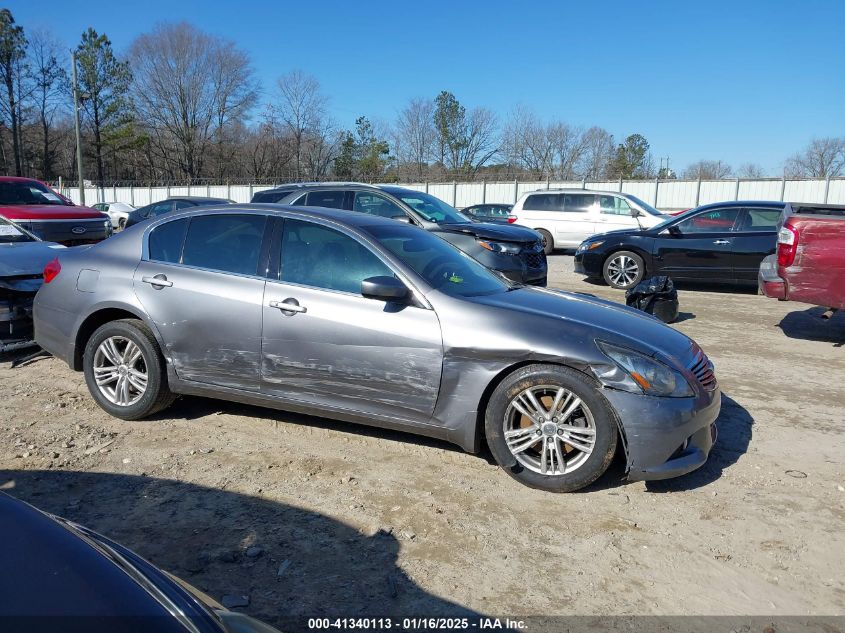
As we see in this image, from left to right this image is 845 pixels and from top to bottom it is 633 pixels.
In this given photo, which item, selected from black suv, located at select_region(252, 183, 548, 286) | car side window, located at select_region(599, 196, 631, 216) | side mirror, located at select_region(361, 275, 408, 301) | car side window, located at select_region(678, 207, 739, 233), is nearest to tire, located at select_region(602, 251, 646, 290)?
car side window, located at select_region(678, 207, 739, 233)

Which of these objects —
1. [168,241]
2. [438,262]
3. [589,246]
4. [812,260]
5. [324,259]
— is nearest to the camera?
[324,259]

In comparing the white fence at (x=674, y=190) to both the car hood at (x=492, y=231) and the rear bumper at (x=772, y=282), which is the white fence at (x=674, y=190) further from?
the rear bumper at (x=772, y=282)

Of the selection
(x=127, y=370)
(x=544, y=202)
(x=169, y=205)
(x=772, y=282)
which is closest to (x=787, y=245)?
(x=772, y=282)

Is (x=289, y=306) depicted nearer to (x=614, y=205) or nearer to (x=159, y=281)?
(x=159, y=281)

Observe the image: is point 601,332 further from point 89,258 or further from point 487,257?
point 487,257

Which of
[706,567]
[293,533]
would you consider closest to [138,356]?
[293,533]

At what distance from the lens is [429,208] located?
31.8ft

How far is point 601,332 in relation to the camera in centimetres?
379

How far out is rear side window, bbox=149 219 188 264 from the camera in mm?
4766

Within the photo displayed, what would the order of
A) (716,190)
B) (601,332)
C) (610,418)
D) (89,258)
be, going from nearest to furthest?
(610,418) → (601,332) → (89,258) → (716,190)

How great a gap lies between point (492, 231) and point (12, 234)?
236 inches

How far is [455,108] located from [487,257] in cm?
5319

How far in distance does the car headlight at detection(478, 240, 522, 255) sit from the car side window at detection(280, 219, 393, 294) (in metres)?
4.61

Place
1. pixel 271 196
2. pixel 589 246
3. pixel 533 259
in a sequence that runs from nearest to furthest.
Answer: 1. pixel 533 259
2. pixel 271 196
3. pixel 589 246
